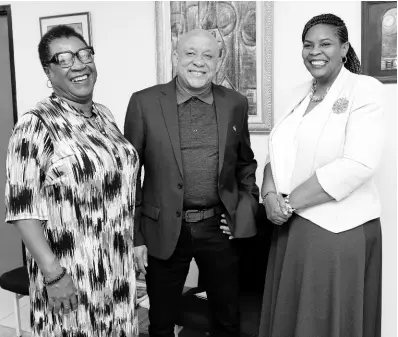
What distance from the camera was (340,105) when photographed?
1.58 meters

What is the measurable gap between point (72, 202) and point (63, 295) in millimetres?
322

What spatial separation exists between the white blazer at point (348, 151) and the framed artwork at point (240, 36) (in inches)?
33.7

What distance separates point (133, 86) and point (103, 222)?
1.47 metres

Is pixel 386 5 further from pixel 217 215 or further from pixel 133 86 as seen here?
pixel 133 86

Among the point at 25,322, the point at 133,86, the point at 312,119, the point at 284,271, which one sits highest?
the point at 133,86

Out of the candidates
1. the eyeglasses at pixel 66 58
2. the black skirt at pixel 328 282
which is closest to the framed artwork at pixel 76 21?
the eyeglasses at pixel 66 58

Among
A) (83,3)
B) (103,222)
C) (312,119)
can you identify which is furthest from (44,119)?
(83,3)

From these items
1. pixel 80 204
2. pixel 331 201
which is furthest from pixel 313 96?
pixel 80 204

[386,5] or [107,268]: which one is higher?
[386,5]

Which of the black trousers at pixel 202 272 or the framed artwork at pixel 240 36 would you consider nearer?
the black trousers at pixel 202 272

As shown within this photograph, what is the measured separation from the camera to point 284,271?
1.70 m

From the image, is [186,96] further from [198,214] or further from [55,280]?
[55,280]

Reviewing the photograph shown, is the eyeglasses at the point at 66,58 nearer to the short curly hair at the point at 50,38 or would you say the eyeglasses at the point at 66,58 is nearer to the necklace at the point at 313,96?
the short curly hair at the point at 50,38

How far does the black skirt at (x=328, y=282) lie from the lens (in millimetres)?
1572
